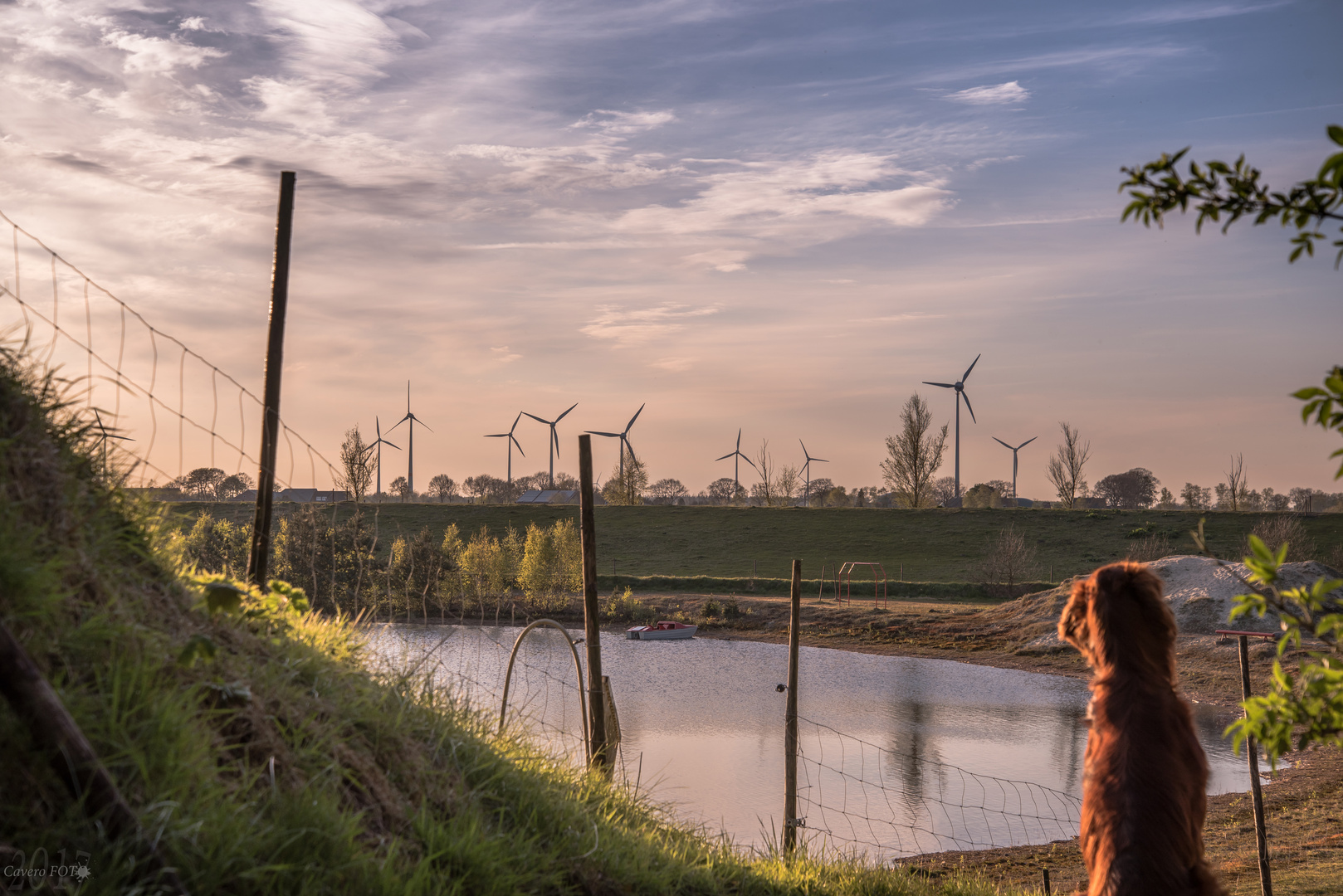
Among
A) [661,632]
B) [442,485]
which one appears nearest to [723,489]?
[442,485]

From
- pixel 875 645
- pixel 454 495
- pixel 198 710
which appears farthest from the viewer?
pixel 454 495

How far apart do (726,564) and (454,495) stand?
63356 mm

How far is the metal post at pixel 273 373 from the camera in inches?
189

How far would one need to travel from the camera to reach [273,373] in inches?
197

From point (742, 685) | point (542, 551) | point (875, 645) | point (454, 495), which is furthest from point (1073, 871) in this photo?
point (454, 495)

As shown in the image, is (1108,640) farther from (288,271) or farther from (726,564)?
(726,564)

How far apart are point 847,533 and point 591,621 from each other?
5756 centimetres

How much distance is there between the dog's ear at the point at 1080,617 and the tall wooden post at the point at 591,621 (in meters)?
3.28

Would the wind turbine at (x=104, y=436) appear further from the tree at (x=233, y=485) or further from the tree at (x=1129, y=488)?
the tree at (x=1129, y=488)

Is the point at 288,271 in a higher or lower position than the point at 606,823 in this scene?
higher

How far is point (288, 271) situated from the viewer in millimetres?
5074

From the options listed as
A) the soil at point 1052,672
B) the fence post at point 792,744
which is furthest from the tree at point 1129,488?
the fence post at point 792,744

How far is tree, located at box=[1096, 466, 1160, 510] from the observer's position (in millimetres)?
98000

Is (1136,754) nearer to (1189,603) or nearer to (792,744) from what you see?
(792,744)
